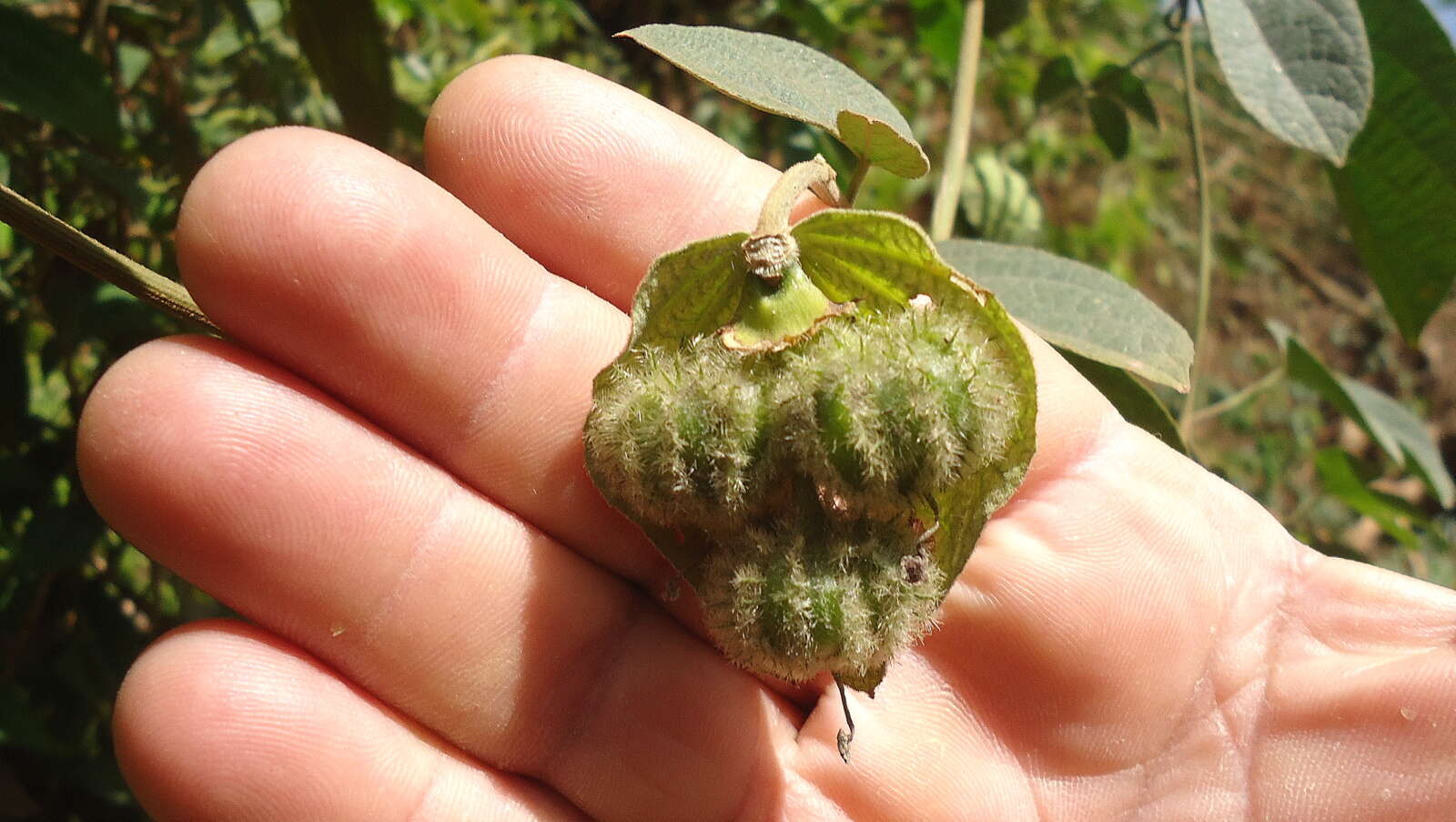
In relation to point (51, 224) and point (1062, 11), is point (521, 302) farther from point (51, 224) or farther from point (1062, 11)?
point (1062, 11)

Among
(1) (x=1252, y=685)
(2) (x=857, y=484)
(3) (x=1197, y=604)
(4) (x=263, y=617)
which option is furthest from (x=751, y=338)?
(1) (x=1252, y=685)

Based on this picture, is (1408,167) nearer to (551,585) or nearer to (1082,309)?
(1082,309)

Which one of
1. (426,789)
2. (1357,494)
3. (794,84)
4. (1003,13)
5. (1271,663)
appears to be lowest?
(1357,494)

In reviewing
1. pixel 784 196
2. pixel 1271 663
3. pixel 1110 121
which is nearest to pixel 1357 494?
pixel 1110 121

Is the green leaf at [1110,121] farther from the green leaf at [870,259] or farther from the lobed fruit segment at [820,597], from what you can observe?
the lobed fruit segment at [820,597]

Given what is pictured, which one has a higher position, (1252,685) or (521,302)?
(521,302)

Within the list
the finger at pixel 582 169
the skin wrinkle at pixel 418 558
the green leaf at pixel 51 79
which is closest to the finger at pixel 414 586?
the skin wrinkle at pixel 418 558
